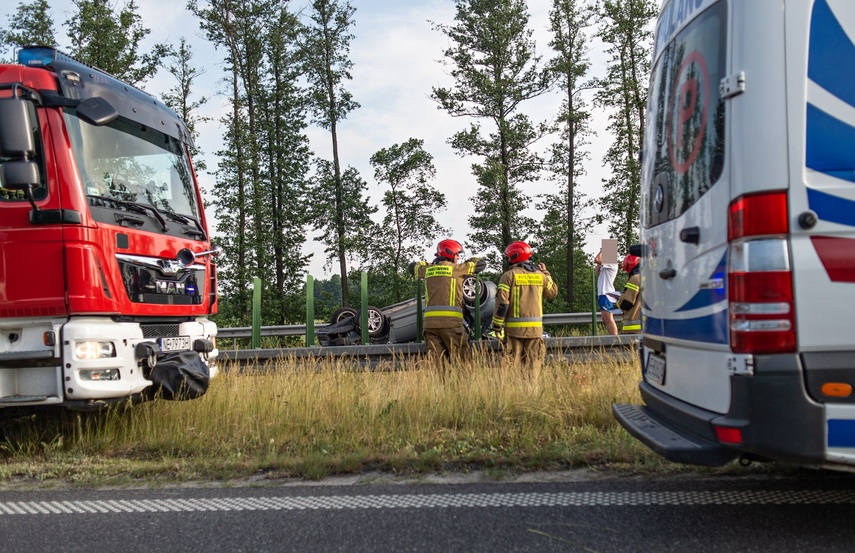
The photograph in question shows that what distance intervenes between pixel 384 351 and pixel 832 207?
6.47 m

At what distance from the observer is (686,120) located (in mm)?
3469

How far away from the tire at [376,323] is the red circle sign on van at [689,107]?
26.4 feet

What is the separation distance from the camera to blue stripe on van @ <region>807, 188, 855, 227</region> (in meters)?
2.80

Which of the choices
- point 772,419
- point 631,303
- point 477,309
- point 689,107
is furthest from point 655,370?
point 477,309

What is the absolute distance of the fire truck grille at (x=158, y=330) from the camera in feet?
19.0

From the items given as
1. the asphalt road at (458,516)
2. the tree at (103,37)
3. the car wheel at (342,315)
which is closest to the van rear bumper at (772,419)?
the asphalt road at (458,516)

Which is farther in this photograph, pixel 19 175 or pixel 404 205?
pixel 404 205

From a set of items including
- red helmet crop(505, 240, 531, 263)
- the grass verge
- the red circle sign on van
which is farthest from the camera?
red helmet crop(505, 240, 531, 263)

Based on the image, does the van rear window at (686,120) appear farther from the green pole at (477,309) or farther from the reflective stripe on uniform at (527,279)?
the green pole at (477,309)

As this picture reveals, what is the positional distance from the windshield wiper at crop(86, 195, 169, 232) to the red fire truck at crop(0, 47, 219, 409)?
1cm

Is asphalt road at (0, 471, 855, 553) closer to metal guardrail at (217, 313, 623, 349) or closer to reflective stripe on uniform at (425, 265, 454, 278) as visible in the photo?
reflective stripe on uniform at (425, 265, 454, 278)

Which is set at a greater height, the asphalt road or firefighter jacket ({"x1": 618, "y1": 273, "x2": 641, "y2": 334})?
firefighter jacket ({"x1": 618, "y1": 273, "x2": 641, "y2": 334})

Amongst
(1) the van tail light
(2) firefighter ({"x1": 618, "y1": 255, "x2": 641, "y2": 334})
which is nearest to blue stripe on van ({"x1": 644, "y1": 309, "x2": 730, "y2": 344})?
(1) the van tail light

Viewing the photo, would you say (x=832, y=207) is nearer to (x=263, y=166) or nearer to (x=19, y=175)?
(x=19, y=175)
